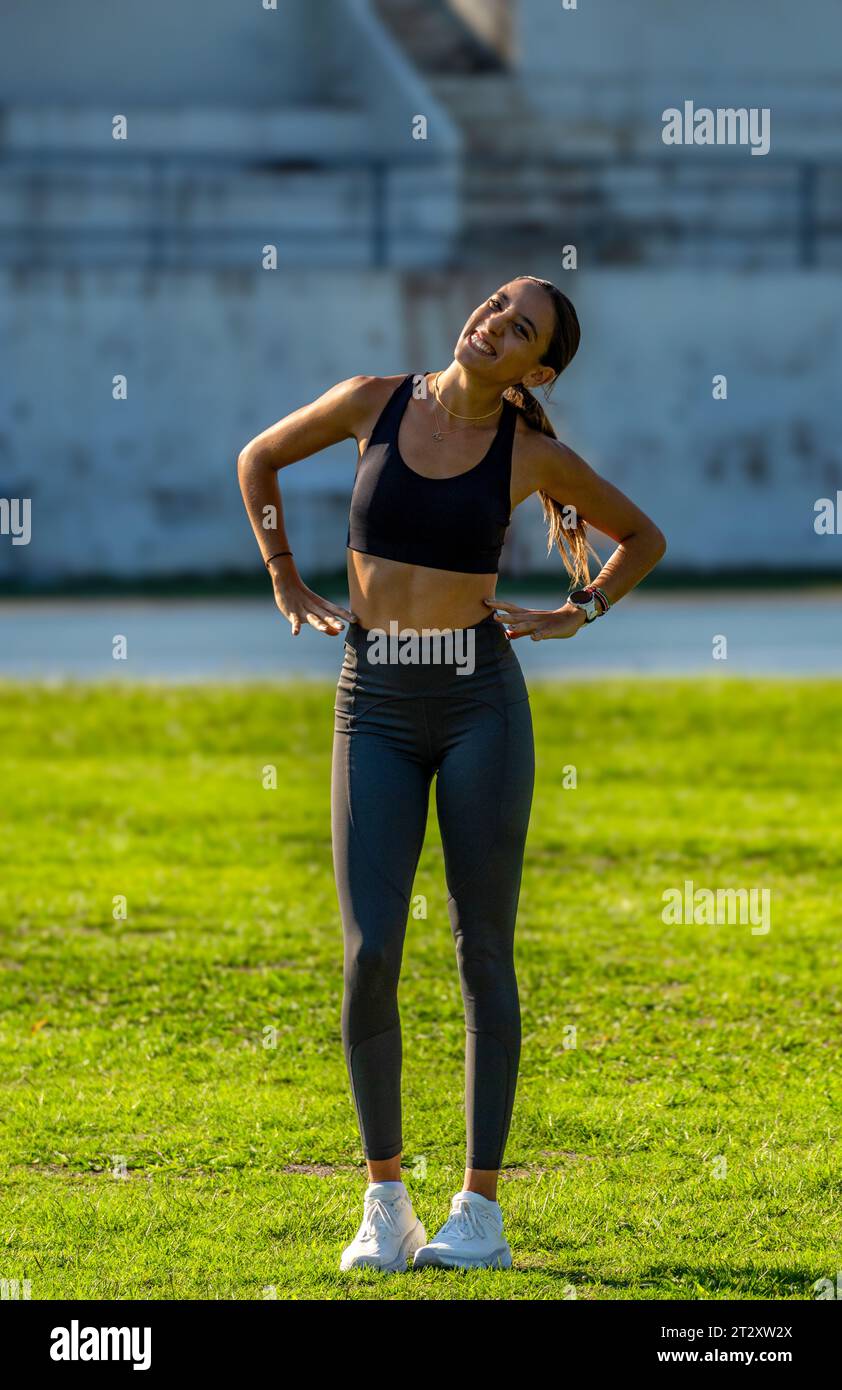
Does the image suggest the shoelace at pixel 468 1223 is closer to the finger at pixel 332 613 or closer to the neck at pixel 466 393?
the finger at pixel 332 613

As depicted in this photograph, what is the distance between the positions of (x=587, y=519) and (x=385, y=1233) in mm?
1808

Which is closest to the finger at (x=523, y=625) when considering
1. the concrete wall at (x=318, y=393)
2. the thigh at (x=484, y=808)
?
the thigh at (x=484, y=808)

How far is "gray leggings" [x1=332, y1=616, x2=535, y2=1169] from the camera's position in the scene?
15.3ft

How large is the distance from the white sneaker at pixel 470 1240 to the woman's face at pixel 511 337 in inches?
78.3

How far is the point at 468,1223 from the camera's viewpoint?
4.74 m

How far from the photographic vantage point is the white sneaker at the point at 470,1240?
15.4ft

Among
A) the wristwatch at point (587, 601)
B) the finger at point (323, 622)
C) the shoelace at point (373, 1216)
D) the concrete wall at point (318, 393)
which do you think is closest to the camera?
the shoelace at point (373, 1216)

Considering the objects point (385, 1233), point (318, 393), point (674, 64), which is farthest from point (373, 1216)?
point (674, 64)

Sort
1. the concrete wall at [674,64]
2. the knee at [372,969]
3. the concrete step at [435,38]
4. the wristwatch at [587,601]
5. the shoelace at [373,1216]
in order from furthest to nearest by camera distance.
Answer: the concrete step at [435,38]
the concrete wall at [674,64]
the wristwatch at [587,601]
the shoelace at [373,1216]
the knee at [372,969]

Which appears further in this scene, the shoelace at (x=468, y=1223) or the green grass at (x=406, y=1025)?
the green grass at (x=406, y=1025)

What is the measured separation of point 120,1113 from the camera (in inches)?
235

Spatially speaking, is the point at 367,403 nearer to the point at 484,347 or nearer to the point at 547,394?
the point at 484,347

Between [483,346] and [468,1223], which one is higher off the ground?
[483,346]

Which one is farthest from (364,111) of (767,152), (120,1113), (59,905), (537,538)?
(120,1113)
